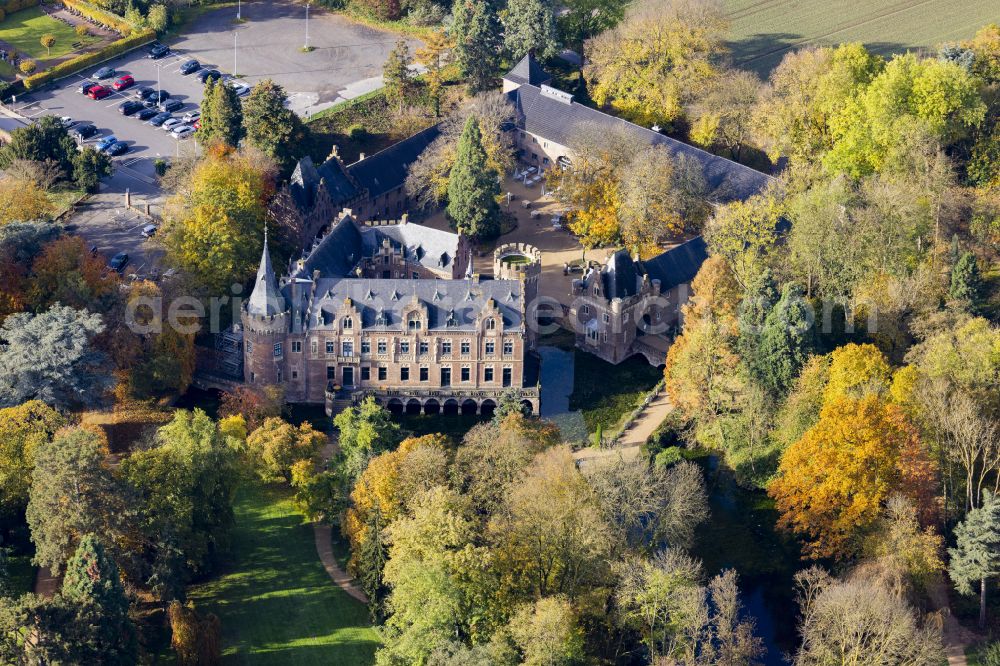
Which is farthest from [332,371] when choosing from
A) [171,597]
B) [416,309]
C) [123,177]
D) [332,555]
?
[123,177]

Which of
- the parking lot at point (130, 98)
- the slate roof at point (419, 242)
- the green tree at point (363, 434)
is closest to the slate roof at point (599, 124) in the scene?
the slate roof at point (419, 242)

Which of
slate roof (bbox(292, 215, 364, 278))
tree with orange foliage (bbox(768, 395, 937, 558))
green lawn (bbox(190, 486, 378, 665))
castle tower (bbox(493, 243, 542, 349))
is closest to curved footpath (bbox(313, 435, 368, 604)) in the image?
green lawn (bbox(190, 486, 378, 665))

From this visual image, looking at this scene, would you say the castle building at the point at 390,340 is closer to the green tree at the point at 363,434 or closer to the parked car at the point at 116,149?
the green tree at the point at 363,434

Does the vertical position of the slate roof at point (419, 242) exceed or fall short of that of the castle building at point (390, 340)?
it exceeds it

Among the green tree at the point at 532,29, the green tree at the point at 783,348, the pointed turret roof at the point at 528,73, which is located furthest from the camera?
the green tree at the point at 532,29

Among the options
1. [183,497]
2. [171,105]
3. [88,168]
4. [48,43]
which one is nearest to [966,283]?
[183,497]

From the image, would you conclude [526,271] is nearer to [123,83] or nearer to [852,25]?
[123,83]
